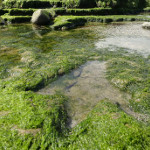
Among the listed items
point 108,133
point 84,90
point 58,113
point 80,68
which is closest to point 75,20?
point 80,68

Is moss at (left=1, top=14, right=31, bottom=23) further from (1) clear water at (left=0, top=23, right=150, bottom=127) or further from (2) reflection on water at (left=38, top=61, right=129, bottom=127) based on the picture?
(2) reflection on water at (left=38, top=61, right=129, bottom=127)

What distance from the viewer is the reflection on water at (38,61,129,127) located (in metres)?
6.01

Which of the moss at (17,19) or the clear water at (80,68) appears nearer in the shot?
the clear water at (80,68)

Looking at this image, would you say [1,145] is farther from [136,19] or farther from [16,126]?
[136,19]

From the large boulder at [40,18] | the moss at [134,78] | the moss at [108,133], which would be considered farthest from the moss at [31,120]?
the large boulder at [40,18]

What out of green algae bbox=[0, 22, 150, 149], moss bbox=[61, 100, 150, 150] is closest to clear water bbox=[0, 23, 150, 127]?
Result: green algae bbox=[0, 22, 150, 149]

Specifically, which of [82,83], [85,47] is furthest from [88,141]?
[85,47]

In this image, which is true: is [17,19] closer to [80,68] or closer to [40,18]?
[40,18]

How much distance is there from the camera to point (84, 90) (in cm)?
723

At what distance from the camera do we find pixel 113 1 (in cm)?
3575

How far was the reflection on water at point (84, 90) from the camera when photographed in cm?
601

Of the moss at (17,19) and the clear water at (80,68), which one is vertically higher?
the moss at (17,19)

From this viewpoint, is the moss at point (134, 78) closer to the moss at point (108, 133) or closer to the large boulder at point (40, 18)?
the moss at point (108, 133)

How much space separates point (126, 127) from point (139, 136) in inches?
17.9
